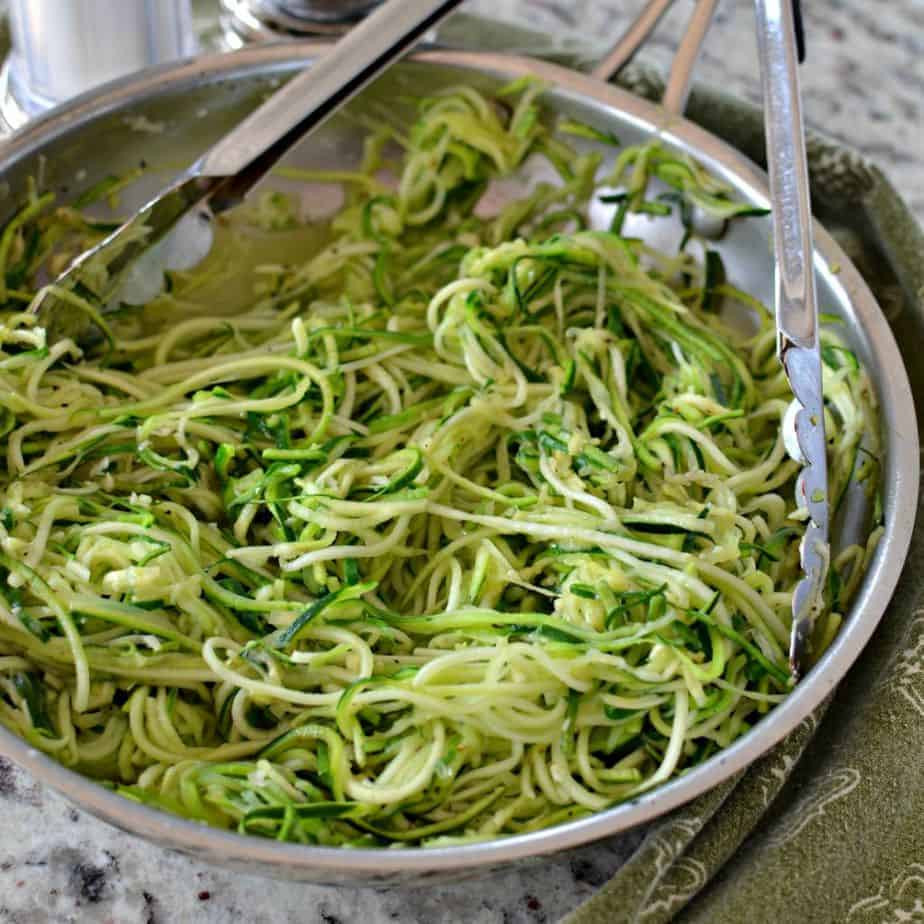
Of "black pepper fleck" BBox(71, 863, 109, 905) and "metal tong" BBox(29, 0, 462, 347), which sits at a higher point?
"metal tong" BBox(29, 0, 462, 347)

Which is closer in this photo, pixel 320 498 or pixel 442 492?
pixel 320 498

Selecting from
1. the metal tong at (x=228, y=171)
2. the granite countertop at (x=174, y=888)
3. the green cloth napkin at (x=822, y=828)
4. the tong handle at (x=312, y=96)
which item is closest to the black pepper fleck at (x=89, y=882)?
the granite countertop at (x=174, y=888)

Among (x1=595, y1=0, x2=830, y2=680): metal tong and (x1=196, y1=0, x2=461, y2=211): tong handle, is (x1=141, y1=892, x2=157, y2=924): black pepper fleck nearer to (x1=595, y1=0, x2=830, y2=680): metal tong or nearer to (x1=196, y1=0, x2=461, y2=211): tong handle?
(x1=595, y1=0, x2=830, y2=680): metal tong

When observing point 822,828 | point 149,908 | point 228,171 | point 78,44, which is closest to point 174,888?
point 149,908

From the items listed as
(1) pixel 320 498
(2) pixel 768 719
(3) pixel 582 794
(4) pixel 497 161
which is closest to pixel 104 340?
(1) pixel 320 498

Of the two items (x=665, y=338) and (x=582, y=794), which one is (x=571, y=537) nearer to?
(x=582, y=794)

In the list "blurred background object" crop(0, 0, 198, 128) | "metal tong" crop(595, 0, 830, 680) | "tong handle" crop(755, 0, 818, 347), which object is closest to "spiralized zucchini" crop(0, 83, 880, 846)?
"metal tong" crop(595, 0, 830, 680)

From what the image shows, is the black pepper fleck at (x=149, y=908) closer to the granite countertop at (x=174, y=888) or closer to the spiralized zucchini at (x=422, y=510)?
the granite countertop at (x=174, y=888)
